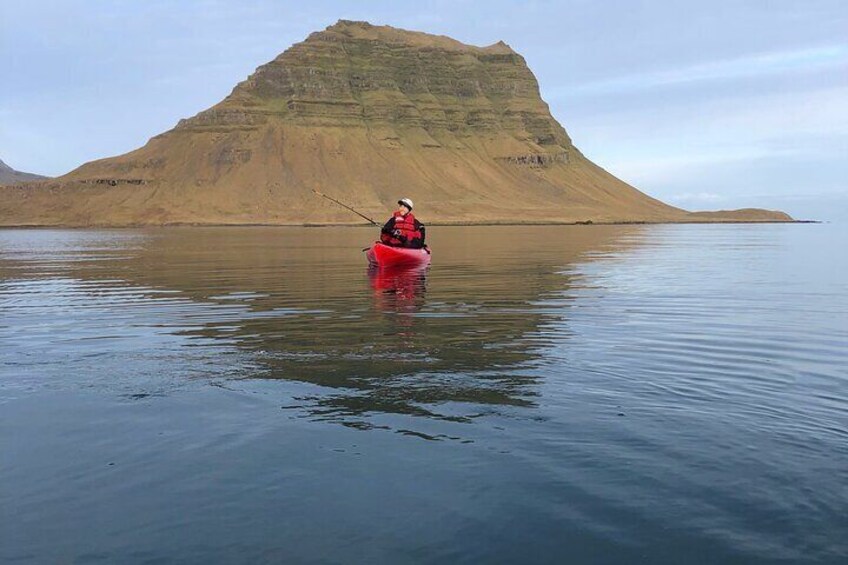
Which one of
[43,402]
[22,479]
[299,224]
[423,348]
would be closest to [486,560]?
[22,479]

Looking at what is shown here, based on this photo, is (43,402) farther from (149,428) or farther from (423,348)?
(423,348)

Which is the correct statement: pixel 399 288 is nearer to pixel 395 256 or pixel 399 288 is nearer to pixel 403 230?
pixel 395 256

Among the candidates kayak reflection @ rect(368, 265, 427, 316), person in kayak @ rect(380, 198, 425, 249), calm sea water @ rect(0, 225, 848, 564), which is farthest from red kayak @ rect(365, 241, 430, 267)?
calm sea water @ rect(0, 225, 848, 564)

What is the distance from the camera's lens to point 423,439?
8070 mm

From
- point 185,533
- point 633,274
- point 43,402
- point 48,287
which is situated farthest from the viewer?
point 633,274

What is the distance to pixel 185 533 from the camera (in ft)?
19.3

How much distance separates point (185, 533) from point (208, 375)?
5732mm

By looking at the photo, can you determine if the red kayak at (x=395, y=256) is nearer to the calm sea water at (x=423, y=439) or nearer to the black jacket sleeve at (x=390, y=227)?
the black jacket sleeve at (x=390, y=227)

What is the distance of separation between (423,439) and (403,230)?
78.1 feet

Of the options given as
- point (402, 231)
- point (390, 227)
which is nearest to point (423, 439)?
point (390, 227)

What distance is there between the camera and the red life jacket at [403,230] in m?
A: 31.3

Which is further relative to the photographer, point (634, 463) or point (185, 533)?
point (634, 463)

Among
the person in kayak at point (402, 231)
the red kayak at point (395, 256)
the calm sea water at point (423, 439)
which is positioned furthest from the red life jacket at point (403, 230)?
the calm sea water at point (423, 439)

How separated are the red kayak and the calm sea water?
13.0 metres
